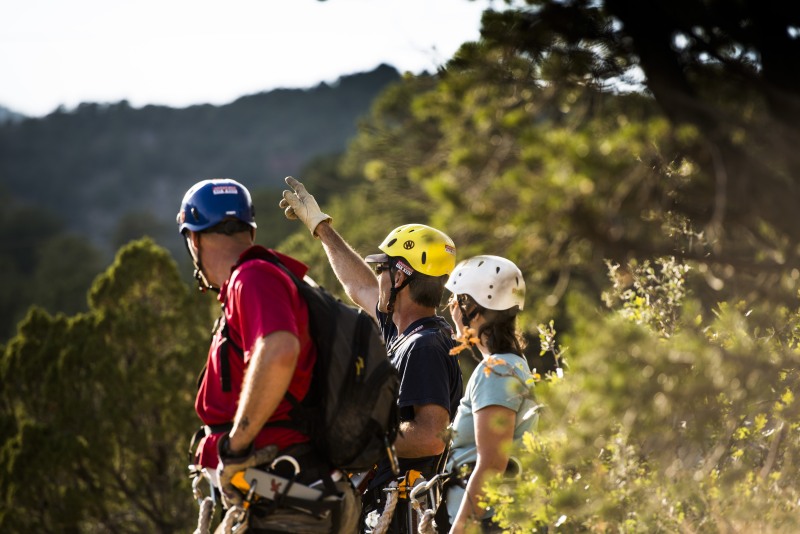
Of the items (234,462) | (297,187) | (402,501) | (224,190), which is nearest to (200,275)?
(224,190)

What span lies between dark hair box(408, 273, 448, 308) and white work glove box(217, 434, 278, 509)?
1.82 metres

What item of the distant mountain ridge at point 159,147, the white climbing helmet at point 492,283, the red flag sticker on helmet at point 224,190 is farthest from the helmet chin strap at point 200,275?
the distant mountain ridge at point 159,147

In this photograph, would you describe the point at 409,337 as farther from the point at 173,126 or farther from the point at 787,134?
the point at 173,126

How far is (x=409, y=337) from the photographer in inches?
219

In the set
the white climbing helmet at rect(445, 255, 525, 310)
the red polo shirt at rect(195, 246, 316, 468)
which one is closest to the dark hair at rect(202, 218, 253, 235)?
the red polo shirt at rect(195, 246, 316, 468)

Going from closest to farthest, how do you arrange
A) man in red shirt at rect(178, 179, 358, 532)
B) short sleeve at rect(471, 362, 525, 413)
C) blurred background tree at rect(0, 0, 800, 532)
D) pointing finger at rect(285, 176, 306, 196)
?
1. blurred background tree at rect(0, 0, 800, 532)
2. man in red shirt at rect(178, 179, 358, 532)
3. short sleeve at rect(471, 362, 525, 413)
4. pointing finger at rect(285, 176, 306, 196)

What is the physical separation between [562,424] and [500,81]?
1196 mm

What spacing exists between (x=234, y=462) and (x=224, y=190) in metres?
1.26

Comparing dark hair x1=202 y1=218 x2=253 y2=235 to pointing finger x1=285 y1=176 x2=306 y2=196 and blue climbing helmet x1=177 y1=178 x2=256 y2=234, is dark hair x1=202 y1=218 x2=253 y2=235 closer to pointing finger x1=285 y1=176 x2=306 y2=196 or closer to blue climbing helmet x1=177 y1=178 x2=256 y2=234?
blue climbing helmet x1=177 y1=178 x2=256 y2=234

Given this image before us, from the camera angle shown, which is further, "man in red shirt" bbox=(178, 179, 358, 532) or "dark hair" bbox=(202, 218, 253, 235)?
"dark hair" bbox=(202, 218, 253, 235)

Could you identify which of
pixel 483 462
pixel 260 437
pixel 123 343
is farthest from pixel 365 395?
pixel 123 343

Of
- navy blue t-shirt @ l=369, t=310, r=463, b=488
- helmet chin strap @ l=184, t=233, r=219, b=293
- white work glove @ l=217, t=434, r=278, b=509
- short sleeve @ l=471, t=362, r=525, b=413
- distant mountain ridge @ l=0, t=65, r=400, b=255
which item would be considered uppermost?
helmet chin strap @ l=184, t=233, r=219, b=293

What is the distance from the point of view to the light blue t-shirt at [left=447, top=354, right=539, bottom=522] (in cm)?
482

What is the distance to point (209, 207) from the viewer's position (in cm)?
456
